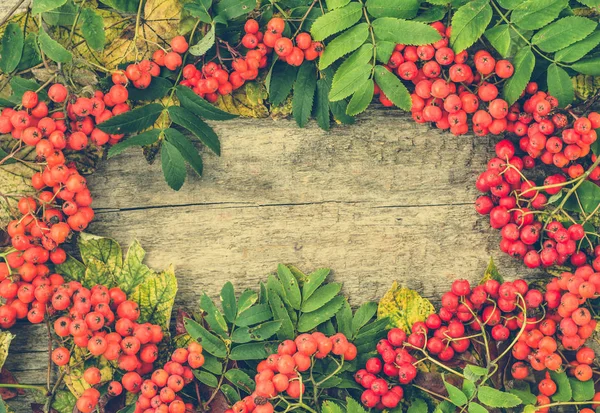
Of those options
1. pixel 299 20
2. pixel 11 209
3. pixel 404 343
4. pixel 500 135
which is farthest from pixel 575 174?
pixel 11 209

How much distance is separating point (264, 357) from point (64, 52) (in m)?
1.86

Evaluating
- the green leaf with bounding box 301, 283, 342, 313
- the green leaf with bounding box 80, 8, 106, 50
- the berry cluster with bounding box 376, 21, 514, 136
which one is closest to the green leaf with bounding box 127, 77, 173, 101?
the green leaf with bounding box 80, 8, 106, 50

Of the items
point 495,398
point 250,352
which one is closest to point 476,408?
point 495,398

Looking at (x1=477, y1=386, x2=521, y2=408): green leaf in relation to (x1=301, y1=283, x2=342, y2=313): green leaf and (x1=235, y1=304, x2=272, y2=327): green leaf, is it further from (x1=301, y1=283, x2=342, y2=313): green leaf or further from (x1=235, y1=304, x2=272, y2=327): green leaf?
(x1=235, y1=304, x2=272, y2=327): green leaf

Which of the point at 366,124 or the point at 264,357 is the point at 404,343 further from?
the point at 366,124

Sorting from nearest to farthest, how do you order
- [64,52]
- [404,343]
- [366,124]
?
[64,52], [404,343], [366,124]

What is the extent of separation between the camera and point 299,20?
3.38 m

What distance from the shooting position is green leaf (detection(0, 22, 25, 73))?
3.25m

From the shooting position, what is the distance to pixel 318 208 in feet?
11.7

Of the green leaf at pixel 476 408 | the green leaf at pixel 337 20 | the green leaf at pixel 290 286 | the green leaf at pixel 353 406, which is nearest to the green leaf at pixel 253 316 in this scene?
the green leaf at pixel 290 286

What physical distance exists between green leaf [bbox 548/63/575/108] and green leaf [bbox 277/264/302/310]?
1.71 meters

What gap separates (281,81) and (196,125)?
531 mm

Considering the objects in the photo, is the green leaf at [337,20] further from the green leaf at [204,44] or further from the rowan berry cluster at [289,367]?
the rowan berry cluster at [289,367]

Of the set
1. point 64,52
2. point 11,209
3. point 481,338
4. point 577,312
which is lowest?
point 481,338
